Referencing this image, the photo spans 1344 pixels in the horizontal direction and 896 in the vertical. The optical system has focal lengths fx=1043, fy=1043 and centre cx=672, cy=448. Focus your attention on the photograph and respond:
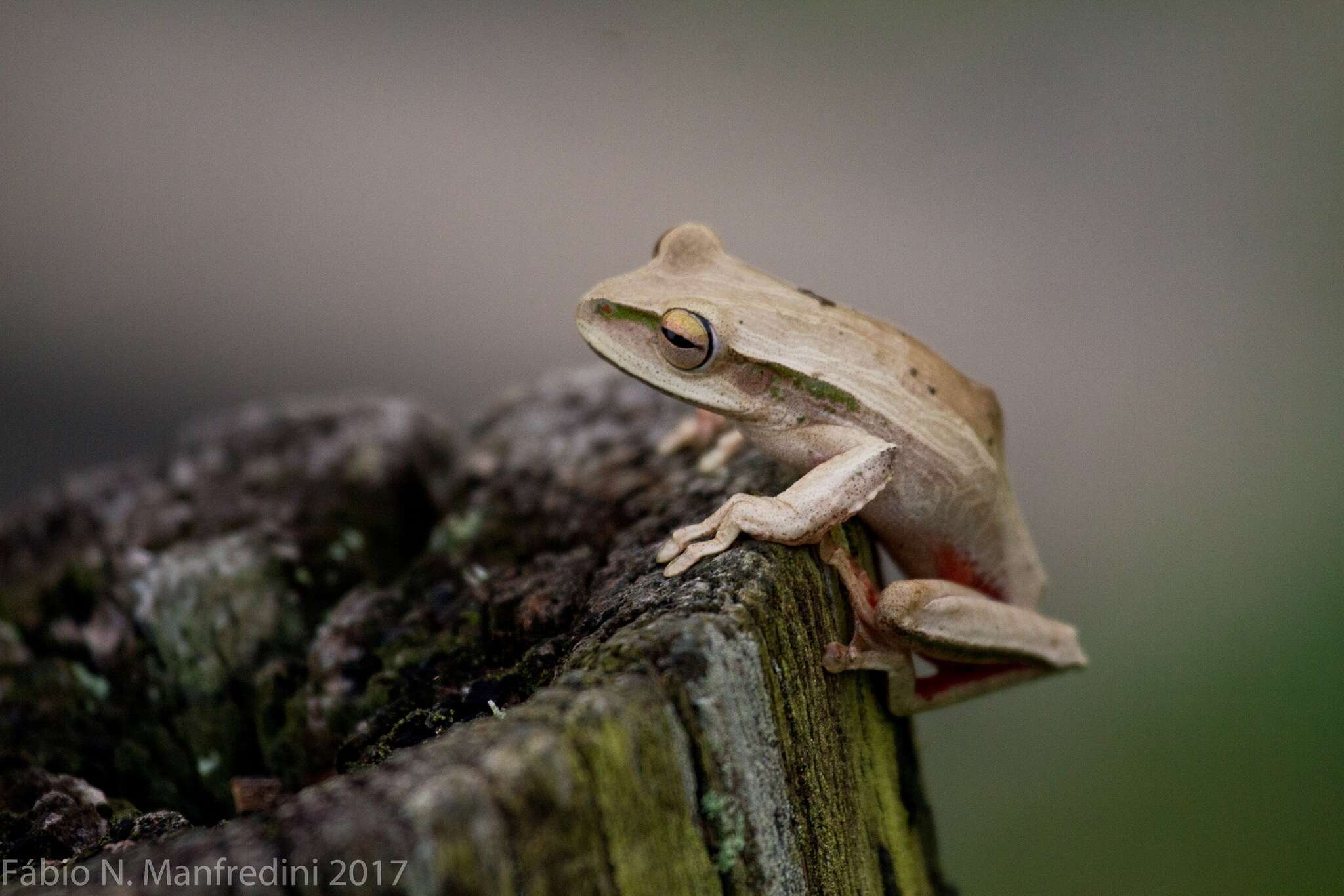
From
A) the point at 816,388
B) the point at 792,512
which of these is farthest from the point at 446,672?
the point at 816,388

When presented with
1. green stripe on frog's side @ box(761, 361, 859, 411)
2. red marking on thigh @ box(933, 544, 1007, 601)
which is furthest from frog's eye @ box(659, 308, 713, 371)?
red marking on thigh @ box(933, 544, 1007, 601)

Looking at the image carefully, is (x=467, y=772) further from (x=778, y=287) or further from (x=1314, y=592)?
(x=1314, y=592)

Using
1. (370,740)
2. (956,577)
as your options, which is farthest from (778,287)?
(370,740)

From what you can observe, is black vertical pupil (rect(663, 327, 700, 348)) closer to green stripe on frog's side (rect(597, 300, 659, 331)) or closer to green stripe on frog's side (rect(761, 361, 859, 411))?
green stripe on frog's side (rect(597, 300, 659, 331))

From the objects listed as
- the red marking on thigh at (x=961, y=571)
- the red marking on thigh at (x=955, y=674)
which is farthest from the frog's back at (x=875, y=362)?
the red marking on thigh at (x=955, y=674)

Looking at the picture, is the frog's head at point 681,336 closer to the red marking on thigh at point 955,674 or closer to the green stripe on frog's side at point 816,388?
the green stripe on frog's side at point 816,388

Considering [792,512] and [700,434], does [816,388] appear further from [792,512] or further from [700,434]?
[700,434]
